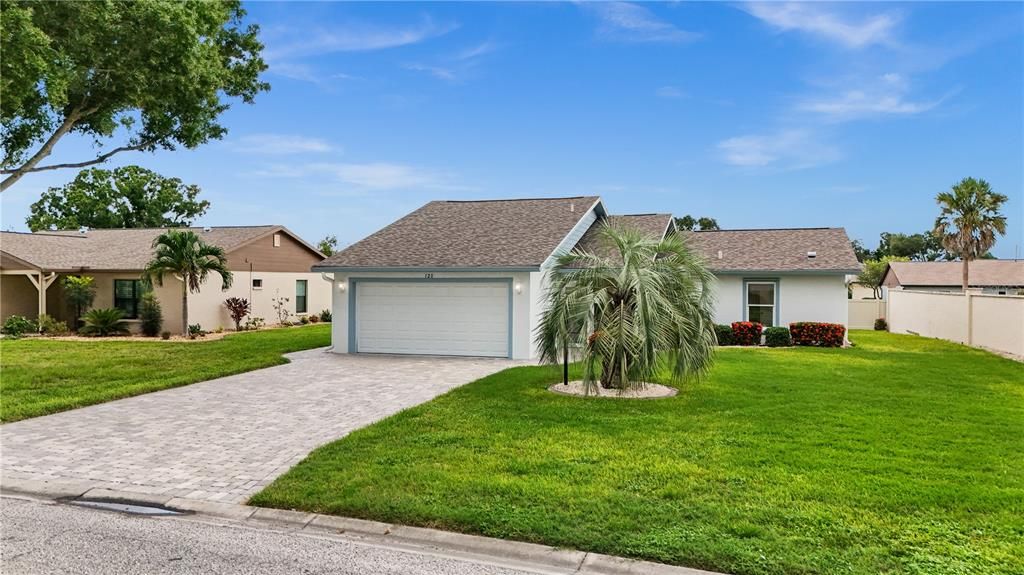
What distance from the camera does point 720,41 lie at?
17.7 m

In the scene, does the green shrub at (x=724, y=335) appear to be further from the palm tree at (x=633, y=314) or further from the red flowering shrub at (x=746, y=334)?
the palm tree at (x=633, y=314)

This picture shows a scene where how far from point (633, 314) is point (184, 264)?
16093 mm

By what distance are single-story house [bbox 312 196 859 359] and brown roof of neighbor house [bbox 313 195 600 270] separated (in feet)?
0.10

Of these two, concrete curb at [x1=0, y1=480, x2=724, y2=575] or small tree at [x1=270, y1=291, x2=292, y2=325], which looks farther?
small tree at [x1=270, y1=291, x2=292, y2=325]

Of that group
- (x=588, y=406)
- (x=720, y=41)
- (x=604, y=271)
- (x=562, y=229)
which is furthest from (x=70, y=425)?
(x=720, y=41)

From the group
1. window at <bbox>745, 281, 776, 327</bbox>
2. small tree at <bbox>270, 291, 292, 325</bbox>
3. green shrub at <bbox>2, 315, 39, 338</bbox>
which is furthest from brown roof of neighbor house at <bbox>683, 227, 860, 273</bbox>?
green shrub at <bbox>2, 315, 39, 338</bbox>

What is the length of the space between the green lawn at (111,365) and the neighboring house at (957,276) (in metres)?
38.2

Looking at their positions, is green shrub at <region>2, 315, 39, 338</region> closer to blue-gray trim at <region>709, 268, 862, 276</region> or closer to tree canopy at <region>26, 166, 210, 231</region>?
blue-gray trim at <region>709, 268, 862, 276</region>

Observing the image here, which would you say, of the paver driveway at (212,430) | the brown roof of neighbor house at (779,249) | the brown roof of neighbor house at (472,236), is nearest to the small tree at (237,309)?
the brown roof of neighbor house at (472,236)

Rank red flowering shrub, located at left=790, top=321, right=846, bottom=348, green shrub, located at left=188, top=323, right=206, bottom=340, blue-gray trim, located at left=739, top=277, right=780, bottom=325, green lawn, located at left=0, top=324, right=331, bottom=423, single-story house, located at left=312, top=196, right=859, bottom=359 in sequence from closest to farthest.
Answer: green lawn, located at left=0, top=324, right=331, bottom=423, single-story house, located at left=312, top=196, right=859, bottom=359, red flowering shrub, located at left=790, top=321, right=846, bottom=348, blue-gray trim, located at left=739, top=277, right=780, bottom=325, green shrub, located at left=188, top=323, right=206, bottom=340

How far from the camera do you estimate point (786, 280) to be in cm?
1856

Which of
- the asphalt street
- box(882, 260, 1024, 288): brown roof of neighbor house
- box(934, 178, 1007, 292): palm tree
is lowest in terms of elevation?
the asphalt street

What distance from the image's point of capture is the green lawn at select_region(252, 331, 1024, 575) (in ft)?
13.4

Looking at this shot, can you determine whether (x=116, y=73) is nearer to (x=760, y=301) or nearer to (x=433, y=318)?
(x=433, y=318)
